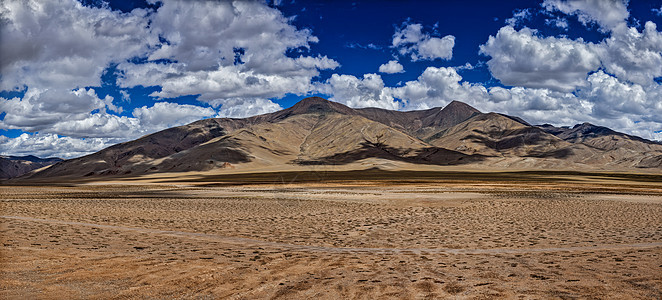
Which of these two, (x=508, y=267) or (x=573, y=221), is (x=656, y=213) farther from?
(x=508, y=267)

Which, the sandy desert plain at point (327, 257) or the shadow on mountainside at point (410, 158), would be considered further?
the shadow on mountainside at point (410, 158)

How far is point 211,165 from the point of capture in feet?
516

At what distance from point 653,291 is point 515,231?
9.23 m

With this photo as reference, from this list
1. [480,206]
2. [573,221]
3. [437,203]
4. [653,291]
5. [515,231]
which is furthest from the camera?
[437,203]

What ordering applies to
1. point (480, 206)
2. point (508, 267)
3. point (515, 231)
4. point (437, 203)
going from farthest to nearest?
point (437, 203), point (480, 206), point (515, 231), point (508, 267)

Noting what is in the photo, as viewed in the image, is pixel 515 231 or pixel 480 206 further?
pixel 480 206

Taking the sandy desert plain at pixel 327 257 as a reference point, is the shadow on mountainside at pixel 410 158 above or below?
above

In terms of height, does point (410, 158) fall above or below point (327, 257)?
above

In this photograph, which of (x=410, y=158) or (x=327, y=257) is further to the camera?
(x=410, y=158)

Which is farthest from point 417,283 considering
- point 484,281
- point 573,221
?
point 573,221

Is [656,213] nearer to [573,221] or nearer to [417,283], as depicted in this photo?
[573,221]

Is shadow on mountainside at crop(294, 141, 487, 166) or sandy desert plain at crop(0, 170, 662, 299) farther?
shadow on mountainside at crop(294, 141, 487, 166)

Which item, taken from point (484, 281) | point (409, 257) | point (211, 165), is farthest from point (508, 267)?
point (211, 165)

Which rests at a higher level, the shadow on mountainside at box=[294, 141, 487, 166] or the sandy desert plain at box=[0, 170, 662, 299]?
the shadow on mountainside at box=[294, 141, 487, 166]
